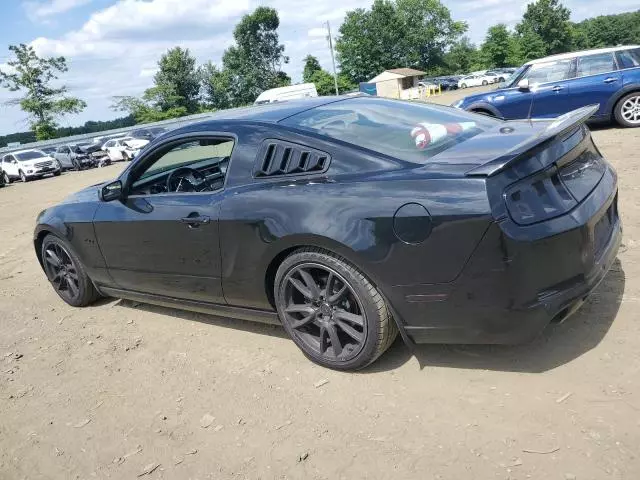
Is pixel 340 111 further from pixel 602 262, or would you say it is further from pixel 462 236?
pixel 602 262

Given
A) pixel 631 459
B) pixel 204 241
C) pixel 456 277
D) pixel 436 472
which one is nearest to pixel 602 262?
pixel 456 277

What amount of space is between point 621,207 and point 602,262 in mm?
2916

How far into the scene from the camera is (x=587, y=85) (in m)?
10.0

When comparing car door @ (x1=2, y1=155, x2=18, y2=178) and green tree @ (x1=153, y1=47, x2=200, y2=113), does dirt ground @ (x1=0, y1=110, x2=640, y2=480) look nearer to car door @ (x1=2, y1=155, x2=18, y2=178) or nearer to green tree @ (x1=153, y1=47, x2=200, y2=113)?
car door @ (x1=2, y1=155, x2=18, y2=178)

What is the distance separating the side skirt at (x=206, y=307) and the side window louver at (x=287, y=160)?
879 millimetres

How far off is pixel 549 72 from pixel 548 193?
28.8 ft

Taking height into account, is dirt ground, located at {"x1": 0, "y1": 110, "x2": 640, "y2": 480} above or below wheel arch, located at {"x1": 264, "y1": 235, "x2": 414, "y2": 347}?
below

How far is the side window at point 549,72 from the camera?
10227 millimetres

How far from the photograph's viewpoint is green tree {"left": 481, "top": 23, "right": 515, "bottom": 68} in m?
91.9

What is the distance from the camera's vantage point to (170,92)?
71.5 metres

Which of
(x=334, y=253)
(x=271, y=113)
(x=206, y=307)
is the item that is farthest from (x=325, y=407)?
(x=271, y=113)

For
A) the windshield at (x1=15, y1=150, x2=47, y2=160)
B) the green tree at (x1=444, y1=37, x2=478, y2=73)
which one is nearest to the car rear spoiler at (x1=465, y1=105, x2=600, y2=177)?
the windshield at (x1=15, y1=150, x2=47, y2=160)

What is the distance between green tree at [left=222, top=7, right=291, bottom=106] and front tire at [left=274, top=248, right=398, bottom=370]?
280 feet

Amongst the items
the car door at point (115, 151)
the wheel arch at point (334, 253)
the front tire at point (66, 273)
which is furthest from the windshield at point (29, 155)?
the wheel arch at point (334, 253)
